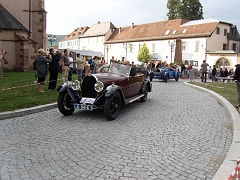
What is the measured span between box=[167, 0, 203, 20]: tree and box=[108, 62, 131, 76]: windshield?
52.2m

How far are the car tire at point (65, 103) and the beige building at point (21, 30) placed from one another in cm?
1509

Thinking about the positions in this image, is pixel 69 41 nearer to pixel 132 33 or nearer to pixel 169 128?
pixel 132 33

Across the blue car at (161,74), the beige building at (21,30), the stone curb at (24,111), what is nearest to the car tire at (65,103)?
the stone curb at (24,111)

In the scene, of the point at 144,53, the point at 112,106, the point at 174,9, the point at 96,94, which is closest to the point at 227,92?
the point at 112,106

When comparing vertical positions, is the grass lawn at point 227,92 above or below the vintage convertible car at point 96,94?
below

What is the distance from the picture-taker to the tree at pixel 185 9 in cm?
5675

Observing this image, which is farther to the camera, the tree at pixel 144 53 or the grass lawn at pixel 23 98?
the tree at pixel 144 53

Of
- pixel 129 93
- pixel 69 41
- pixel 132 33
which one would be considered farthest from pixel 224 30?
pixel 69 41

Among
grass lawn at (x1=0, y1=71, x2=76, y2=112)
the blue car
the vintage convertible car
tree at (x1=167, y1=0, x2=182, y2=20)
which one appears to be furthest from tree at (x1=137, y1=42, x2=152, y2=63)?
the vintage convertible car

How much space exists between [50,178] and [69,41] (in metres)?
84.9

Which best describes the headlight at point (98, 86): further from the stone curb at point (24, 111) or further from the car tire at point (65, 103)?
the stone curb at point (24, 111)

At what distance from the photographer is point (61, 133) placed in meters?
5.66

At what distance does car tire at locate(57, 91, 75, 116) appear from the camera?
728 cm

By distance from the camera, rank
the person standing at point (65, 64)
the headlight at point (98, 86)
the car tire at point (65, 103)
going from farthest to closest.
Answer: the person standing at point (65, 64)
the car tire at point (65, 103)
the headlight at point (98, 86)
